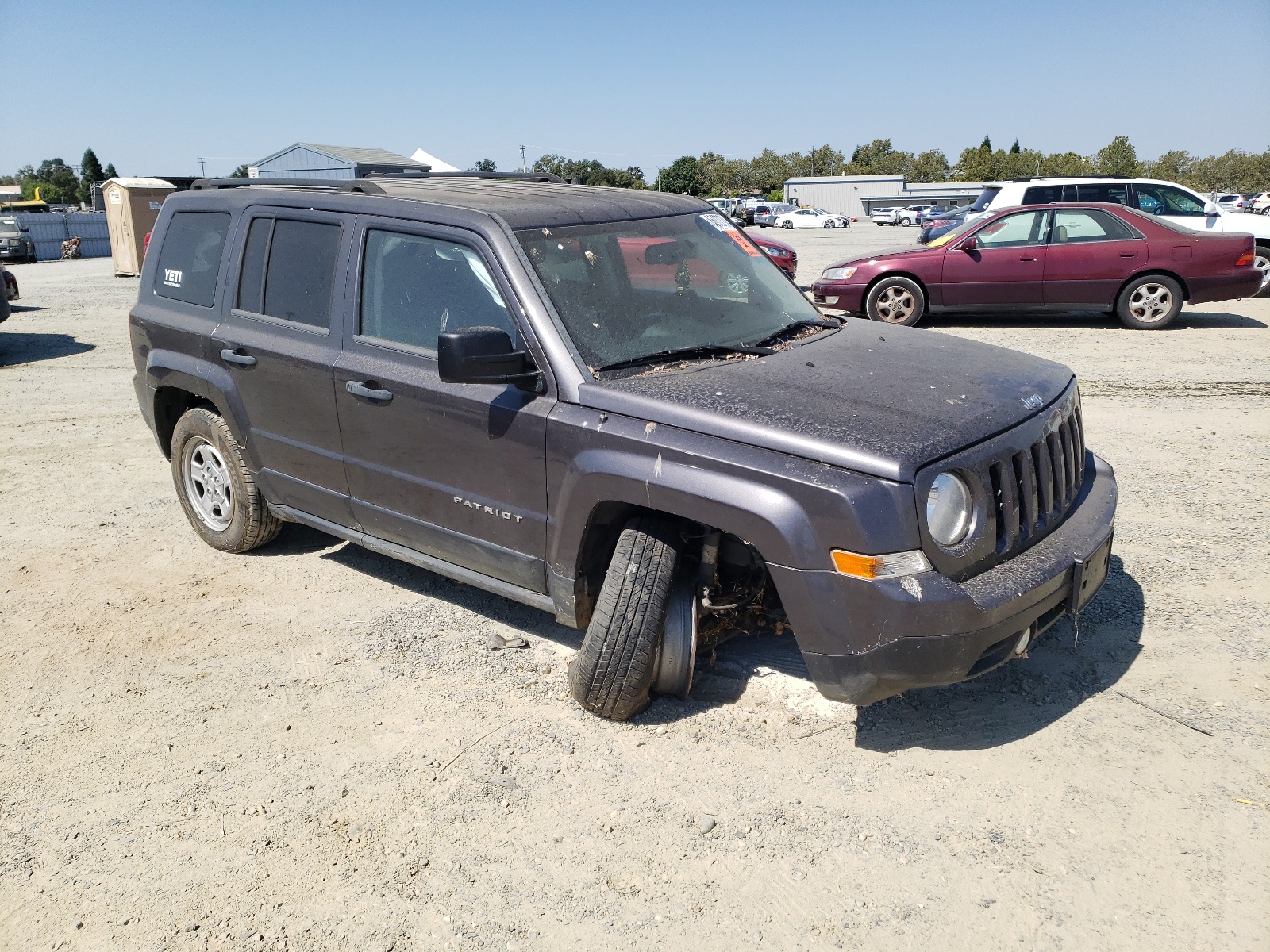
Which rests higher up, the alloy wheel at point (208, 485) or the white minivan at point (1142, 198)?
the white minivan at point (1142, 198)

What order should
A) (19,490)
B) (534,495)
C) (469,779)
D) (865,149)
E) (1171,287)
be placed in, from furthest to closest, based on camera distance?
1. (865,149)
2. (1171,287)
3. (19,490)
4. (534,495)
5. (469,779)

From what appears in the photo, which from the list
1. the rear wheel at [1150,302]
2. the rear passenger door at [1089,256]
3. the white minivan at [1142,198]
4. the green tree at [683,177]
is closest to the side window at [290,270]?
the rear passenger door at [1089,256]

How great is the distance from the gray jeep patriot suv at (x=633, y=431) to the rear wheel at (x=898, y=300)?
311 inches

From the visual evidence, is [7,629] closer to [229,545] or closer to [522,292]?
[229,545]

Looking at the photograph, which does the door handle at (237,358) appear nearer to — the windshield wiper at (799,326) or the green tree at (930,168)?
the windshield wiper at (799,326)

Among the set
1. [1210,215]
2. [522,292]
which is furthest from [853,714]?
[1210,215]

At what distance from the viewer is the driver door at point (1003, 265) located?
1187 cm

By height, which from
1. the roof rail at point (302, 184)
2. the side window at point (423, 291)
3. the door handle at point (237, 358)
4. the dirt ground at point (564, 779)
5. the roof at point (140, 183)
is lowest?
the dirt ground at point (564, 779)

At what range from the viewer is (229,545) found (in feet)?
17.8

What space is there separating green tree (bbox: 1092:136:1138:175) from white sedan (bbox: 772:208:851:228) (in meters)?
36.0

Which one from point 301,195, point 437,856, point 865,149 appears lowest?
point 437,856

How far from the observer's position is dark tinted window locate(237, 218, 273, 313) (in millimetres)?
4730

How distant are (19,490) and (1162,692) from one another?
6.85 m

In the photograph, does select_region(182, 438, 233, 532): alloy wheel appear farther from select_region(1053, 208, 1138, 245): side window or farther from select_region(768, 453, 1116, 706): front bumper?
select_region(1053, 208, 1138, 245): side window
